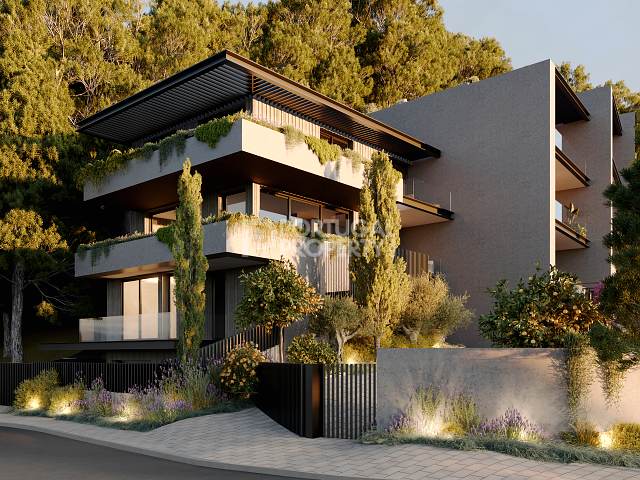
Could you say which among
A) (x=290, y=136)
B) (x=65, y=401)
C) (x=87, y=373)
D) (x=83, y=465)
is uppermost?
(x=290, y=136)

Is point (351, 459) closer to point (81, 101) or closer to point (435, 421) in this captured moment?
point (435, 421)

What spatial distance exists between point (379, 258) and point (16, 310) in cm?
1795

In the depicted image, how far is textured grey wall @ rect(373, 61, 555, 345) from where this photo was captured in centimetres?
2395

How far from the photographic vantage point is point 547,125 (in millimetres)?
24000

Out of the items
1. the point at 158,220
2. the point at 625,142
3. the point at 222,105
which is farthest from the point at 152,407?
the point at 625,142

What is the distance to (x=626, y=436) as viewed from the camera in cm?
1052

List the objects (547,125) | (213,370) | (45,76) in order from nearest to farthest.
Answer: (213,370) < (547,125) < (45,76)

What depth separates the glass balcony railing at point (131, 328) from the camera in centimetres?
2156

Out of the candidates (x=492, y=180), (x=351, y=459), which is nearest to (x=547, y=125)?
(x=492, y=180)

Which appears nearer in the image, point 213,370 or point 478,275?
point 213,370

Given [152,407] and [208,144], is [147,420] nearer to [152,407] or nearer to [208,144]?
[152,407]

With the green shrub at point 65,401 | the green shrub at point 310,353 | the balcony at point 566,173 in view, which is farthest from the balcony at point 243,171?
the green shrub at point 65,401

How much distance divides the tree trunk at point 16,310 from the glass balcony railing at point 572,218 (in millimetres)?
23076

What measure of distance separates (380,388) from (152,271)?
1513cm
